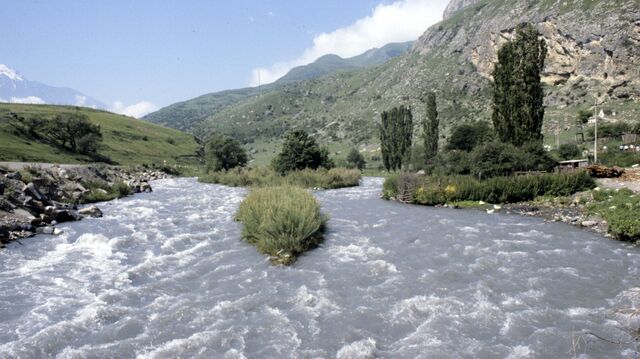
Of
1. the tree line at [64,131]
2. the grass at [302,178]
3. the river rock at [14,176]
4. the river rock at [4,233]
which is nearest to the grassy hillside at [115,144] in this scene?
the tree line at [64,131]

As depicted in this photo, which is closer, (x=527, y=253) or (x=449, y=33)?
(x=527, y=253)

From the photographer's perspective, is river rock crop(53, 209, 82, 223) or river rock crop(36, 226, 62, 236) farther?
river rock crop(53, 209, 82, 223)

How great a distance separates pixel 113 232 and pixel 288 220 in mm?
11196

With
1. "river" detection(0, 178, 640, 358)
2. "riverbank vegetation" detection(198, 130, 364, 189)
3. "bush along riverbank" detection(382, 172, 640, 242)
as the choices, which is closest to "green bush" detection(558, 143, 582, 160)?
"bush along riverbank" detection(382, 172, 640, 242)

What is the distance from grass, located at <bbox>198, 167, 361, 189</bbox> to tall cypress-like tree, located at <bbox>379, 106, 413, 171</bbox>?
1886 centimetres

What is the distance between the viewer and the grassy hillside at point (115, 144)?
211 ft

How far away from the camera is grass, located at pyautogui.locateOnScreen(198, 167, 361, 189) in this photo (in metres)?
54.8

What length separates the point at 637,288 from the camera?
13094 millimetres

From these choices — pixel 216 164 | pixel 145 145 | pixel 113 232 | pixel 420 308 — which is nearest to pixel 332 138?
pixel 145 145

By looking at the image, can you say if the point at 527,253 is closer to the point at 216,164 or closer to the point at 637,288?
the point at 637,288

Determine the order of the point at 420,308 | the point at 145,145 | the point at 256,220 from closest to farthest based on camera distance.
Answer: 1. the point at 420,308
2. the point at 256,220
3. the point at 145,145

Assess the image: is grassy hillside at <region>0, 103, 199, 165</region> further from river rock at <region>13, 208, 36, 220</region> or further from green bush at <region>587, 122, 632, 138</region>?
green bush at <region>587, 122, 632, 138</region>

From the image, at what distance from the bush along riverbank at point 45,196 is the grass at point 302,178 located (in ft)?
58.2

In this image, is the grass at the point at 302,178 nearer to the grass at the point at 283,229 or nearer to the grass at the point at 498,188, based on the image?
the grass at the point at 498,188
